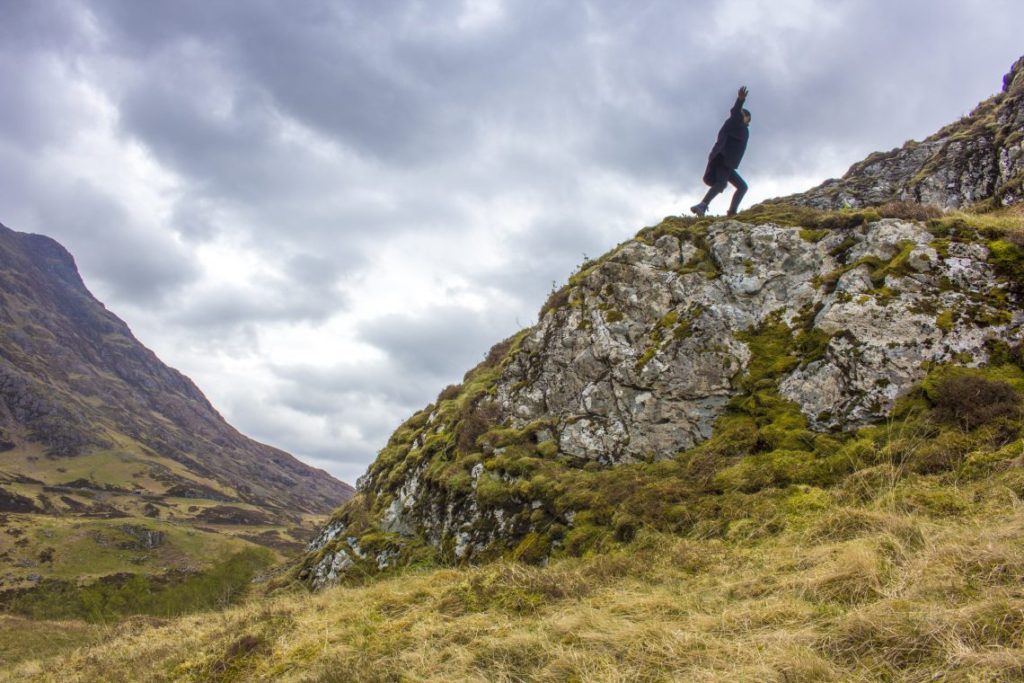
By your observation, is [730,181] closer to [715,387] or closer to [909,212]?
[909,212]

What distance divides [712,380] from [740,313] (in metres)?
2.51

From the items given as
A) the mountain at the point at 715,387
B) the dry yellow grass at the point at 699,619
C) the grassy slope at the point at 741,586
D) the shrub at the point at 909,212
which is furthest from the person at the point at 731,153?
the dry yellow grass at the point at 699,619

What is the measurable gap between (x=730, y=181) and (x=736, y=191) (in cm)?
48

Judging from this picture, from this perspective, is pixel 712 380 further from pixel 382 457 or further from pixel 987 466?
pixel 382 457

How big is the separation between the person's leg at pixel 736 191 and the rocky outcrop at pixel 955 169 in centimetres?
614

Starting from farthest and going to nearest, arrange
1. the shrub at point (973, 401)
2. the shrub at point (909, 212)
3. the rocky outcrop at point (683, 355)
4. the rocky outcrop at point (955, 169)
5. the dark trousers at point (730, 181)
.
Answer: the rocky outcrop at point (955, 169), the dark trousers at point (730, 181), the shrub at point (909, 212), the rocky outcrop at point (683, 355), the shrub at point (973, 401)

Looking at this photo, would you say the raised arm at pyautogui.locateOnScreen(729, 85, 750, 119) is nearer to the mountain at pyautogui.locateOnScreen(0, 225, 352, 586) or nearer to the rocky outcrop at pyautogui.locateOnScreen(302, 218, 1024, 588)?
the rocky outcrop at pyautogui.locateOnScreen(302, 218, 1024, 588)

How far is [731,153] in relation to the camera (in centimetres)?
1811

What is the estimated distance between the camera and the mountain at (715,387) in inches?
423

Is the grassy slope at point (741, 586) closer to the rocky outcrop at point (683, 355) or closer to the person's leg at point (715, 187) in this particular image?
the rocky outcrop at point (683, 355)

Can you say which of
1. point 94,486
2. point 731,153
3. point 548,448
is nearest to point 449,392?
point 548,448

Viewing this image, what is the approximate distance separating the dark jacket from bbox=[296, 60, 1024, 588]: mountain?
1993mm

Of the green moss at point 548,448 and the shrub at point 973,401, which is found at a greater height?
the shrub at point 973,401

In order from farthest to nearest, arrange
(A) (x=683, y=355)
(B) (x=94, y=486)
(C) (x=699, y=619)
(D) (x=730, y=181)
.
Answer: (B) (x=94, y=486), (D) (x=730, y=181), (A) (x=683, y=355), (C) (x=699, y=619)
